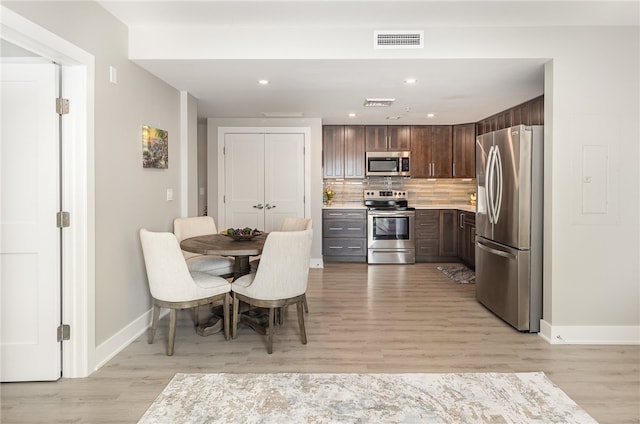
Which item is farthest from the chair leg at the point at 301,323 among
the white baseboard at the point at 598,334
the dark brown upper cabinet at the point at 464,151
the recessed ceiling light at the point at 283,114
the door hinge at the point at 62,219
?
the dark brown upper cabinet at the point at 464,151

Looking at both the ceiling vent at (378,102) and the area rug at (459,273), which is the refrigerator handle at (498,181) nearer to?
the ceiling vent at (378,102)

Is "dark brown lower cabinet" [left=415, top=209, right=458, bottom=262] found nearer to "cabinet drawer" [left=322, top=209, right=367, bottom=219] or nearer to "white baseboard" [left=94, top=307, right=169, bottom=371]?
"cabinet drawer" [left=322, top=209, right=367, bottom=219]

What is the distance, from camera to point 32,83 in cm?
268

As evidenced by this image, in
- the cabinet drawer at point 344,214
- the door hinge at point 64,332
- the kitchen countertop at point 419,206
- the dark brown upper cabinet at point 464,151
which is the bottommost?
the door hinge at point 64,332

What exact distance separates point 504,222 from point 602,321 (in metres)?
1.08

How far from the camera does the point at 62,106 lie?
274cm

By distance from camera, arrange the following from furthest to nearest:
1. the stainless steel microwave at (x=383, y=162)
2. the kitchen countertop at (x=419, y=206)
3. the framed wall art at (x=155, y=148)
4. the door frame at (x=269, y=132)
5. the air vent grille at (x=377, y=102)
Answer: the stainless steel microwave at (x=383, y=162)
the kitchen countertop at (x=419, y=206)
the door frame at (x=269, y=132)
the air vent grille at (x=377, y=102)
the framed wall art at (x=155, y=148)

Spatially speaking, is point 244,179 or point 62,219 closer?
point 62,219

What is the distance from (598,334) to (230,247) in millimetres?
3026

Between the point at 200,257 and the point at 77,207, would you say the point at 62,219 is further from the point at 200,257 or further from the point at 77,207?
the point at 200,257

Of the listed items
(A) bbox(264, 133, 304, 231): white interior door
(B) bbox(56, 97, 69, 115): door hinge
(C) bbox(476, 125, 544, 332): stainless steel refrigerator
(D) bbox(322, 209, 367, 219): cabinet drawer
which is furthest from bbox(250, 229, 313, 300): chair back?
(D) bbox(322, 209, 367, 219): cabinet drawer

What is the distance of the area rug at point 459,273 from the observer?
5.70 meters

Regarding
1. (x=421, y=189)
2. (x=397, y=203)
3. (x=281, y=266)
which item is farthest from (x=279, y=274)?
(x=421, y=189)

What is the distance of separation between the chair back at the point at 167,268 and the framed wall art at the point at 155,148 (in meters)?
0.87
